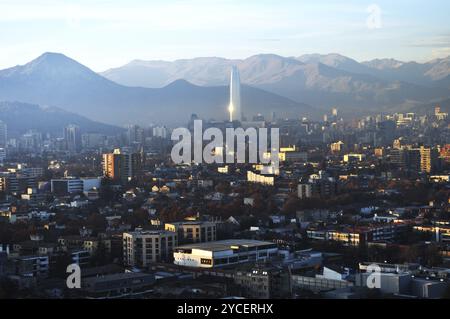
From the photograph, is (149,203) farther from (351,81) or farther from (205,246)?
(351,81)

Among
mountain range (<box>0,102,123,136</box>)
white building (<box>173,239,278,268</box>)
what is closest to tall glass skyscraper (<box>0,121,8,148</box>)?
mountain range (<box>0,102,123,136</box>)

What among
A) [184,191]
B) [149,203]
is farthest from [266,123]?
[149,203]

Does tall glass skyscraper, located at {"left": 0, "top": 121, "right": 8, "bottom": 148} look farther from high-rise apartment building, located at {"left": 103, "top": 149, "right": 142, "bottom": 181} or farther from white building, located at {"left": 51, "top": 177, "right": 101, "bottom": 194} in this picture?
white building, located at {"left": 51, "top": 177, "right": 101, "bottom": 194}

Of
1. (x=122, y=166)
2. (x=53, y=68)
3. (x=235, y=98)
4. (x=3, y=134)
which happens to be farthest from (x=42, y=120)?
(x=122, y=166)

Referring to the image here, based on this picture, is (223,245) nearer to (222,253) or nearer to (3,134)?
(222,253)

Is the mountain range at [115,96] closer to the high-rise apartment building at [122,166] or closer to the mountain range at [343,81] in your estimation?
the mountain range at [343,81]

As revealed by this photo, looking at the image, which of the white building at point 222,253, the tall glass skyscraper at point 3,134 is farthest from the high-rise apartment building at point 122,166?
the tall glass skyscraper at point 3,134
